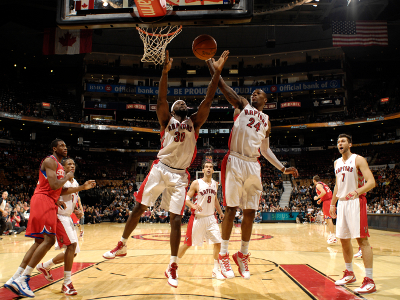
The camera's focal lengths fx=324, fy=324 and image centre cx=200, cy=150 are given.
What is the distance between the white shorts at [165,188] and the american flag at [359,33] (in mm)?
23415

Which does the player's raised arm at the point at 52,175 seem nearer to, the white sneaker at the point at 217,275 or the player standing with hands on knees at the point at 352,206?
the white sneaker at the point at 217,275

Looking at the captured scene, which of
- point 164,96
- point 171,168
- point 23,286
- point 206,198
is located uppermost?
point 164,96

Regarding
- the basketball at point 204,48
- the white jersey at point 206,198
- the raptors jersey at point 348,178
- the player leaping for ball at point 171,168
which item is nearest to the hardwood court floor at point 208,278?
the player leaping for ball at point 171,168

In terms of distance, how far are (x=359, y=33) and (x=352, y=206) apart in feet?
77.1

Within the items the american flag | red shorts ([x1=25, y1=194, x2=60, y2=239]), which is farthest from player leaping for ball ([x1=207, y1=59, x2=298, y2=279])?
the american flag

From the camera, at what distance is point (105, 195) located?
25.7 meters

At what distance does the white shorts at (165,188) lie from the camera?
4539mm

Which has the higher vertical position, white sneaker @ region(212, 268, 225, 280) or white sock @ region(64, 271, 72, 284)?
white sock @ region(64, 271, 72, 284)

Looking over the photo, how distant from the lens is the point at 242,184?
15.7 ft

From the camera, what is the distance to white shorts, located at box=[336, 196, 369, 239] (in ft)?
16.0

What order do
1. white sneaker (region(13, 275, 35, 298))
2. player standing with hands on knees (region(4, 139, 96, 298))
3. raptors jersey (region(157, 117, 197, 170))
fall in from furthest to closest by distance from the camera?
raptors jersey (region(157, 117, 197, 170))
player standing with hands on knees (region(4, 139, 96, 298))
white sneaker (region(13, 275, 35, 298))

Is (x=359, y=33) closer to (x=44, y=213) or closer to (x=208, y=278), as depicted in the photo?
(x=208, y=278)

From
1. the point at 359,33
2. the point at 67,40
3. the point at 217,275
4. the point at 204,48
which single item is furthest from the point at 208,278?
the point at 67,40

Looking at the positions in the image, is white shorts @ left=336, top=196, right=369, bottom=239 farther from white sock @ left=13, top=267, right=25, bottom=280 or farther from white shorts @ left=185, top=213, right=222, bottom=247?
white sock @ left=13, top=267, right=25, bottom=280
